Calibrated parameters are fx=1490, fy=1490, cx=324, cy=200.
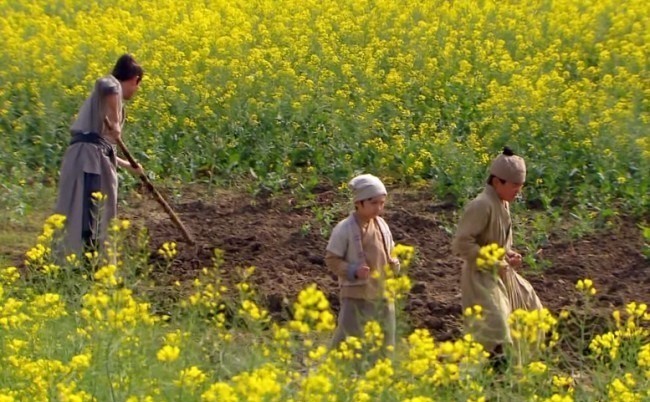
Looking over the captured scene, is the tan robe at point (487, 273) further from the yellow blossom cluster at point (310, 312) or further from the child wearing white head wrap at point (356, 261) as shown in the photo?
the yellow blossom cluster at point (310, 312)

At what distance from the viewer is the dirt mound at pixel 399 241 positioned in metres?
8.91

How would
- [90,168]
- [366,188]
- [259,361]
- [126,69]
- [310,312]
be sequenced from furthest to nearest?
1. [90,168]
2. [126,69]
3. [366,188]
4. [259,361]
5. [310,312]

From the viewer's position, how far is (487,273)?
24.6 ft

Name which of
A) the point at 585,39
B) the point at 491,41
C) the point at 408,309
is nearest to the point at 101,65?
the point at 491,41

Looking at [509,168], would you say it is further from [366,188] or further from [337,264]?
[337,264]

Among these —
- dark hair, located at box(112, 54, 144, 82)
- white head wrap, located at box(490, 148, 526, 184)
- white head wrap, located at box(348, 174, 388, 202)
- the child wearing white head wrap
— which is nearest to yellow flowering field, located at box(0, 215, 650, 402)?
the child wearing white head wrap

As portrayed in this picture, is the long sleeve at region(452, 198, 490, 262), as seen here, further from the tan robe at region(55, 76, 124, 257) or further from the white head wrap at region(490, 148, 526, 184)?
the tan robe at region(55, 76, 124, 257)

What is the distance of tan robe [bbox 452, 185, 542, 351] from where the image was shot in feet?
24.2

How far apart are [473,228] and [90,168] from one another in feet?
9.63

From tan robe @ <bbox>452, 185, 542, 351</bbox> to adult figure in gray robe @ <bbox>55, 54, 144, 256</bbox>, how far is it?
2.68 metres

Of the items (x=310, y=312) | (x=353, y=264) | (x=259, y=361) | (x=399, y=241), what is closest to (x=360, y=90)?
(x=399, y=241)

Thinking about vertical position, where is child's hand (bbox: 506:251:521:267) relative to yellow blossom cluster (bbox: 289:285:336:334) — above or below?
above

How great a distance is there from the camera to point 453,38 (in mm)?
15375

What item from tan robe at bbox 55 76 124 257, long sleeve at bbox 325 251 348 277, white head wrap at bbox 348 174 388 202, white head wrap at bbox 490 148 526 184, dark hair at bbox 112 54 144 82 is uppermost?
dark hair at bbox 112 54 144 82
